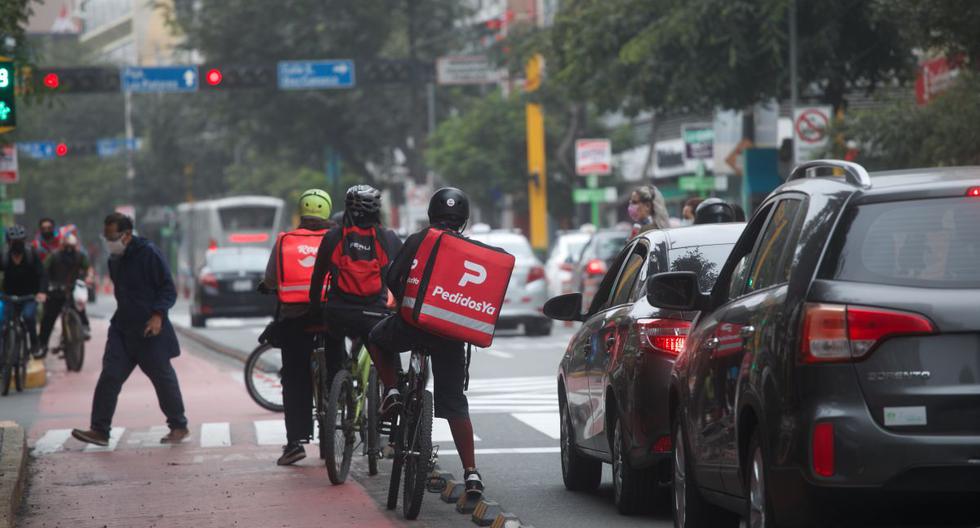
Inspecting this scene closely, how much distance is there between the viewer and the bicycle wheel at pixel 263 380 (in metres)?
17.5

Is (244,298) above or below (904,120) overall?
below

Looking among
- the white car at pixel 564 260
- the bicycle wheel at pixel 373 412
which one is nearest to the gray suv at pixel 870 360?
the bicycle wheel at pixel 373 412

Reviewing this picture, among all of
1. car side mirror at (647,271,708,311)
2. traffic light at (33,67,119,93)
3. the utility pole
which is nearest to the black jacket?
car side mirror at (647,271,708,311)

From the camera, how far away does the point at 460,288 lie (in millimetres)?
9906

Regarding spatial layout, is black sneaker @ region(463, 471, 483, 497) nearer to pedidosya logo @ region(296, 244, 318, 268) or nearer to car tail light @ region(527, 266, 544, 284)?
pedidosya logo @ region(296, 244, 318, 268)

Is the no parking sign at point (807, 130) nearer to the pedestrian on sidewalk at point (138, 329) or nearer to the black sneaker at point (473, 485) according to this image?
the pedestrian on sidewalk at point (138, 329)

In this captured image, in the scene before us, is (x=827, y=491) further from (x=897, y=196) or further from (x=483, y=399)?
(x=483, y=399)

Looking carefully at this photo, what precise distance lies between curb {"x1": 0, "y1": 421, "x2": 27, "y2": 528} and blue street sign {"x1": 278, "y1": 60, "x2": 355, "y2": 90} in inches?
1464

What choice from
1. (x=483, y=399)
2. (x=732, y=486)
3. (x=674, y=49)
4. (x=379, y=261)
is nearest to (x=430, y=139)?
(x=674, y=49)

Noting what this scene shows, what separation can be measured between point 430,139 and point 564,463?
4890 cm

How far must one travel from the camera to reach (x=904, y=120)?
1056 inches

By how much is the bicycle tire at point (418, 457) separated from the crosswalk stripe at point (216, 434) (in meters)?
4.92

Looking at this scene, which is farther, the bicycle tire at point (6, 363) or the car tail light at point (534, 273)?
the car tail light at point (534, 273)

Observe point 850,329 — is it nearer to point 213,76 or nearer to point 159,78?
point 213,76
